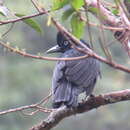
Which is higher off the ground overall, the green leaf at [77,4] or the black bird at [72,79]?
the green leaf at [77,4]

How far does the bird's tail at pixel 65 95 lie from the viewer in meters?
3.68

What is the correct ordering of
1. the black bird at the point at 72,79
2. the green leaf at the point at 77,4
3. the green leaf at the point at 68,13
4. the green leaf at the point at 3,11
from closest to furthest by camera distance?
the green leaf at the point at 77,4
the green leaf at the point at 68,13
the green leaf at the point at 3,11
the black bird at the point at 72,79

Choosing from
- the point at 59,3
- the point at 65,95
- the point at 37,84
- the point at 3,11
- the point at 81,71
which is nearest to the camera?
the point at 59,3

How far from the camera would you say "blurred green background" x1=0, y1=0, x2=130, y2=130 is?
49.3ft

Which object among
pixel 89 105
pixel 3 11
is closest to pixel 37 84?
pixel 89 105

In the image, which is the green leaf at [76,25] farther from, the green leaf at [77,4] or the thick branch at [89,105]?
the thick branch at [89,105]

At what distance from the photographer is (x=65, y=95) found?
3904 mm

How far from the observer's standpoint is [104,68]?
1739 cm

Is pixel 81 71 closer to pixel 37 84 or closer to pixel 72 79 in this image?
pixel 72 79

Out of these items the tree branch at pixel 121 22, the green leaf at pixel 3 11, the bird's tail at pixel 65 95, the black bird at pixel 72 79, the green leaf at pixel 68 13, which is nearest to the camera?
the tree branch at pixel 121 22

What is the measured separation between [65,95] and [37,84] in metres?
12.8

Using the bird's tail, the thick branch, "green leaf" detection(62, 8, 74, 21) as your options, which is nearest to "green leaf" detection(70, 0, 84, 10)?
"green leaf" detection(62, 8, 74, 21)

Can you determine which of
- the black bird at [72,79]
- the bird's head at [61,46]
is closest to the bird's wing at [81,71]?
the black bird at [72,79]

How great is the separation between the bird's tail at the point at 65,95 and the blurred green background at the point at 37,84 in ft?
33.5
